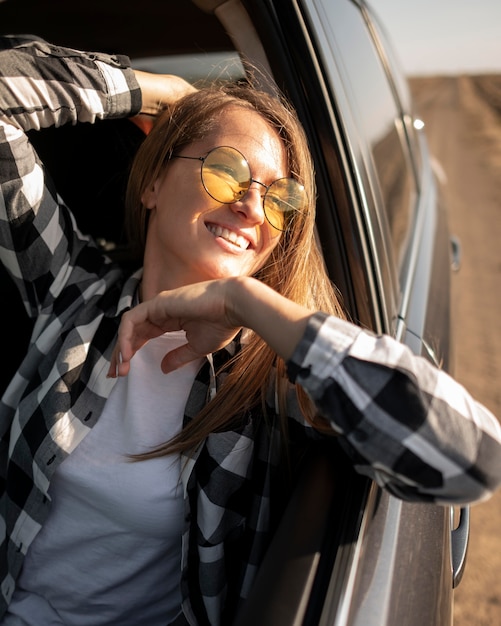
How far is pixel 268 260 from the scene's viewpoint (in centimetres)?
169

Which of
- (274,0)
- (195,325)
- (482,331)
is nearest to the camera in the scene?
(195,325)

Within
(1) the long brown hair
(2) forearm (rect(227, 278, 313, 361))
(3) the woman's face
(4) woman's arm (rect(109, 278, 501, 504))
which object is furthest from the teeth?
(4) woman's arm (rect(109, 278, 501, 504))

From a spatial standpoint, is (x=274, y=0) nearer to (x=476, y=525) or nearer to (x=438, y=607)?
(x=438, y=607)

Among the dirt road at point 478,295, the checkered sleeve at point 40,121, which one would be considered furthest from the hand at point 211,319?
the dirt road at point 478,295

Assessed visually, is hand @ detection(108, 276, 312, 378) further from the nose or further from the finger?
the nose

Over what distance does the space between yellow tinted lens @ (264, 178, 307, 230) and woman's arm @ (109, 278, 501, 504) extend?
1.32ft

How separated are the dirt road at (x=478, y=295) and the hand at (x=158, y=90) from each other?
1.73 m

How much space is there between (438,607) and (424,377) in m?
0.53

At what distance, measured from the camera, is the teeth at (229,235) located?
153cm

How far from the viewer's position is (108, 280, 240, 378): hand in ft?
4.39

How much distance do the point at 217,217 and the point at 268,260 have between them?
23 cm

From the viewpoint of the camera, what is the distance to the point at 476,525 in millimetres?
3422

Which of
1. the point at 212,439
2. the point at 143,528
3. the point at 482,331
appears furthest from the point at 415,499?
the point at 482,331

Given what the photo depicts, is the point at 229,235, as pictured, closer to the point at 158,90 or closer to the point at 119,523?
the point at 158,90
